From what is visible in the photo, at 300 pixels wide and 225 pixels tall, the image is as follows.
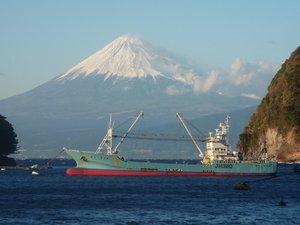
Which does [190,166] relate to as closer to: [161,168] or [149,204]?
[161,168]

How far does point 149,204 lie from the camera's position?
10731 cm

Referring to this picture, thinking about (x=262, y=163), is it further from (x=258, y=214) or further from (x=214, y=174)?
(x=258, y=214)

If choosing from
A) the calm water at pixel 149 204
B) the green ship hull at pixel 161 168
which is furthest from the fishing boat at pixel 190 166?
the calm water at pixel 149 204

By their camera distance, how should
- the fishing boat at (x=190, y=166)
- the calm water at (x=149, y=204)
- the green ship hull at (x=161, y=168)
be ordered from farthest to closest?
1. the fishing boat at (x=190, y=166)
2. the green ship hull at (x=161, y=168)
3. the calm water at (x=149, y=204)

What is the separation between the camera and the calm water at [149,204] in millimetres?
89062

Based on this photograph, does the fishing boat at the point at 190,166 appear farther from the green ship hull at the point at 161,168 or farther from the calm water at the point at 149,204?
the calm water at the point at 149,204

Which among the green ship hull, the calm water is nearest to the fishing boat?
the green ship hull

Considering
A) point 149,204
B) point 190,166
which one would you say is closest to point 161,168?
point 190,166

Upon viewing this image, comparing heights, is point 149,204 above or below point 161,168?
below

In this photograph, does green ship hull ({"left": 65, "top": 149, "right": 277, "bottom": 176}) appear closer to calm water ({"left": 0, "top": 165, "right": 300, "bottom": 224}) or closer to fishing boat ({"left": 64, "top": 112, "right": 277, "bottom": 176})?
fishing boat ({"left": 64, "top": 112, "right": 277, "bottom": 176})

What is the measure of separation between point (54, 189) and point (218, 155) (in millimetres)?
55455

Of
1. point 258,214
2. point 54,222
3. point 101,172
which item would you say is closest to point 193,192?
point 258,214

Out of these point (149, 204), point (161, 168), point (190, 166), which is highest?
point (190, 166)

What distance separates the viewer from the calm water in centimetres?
8906
